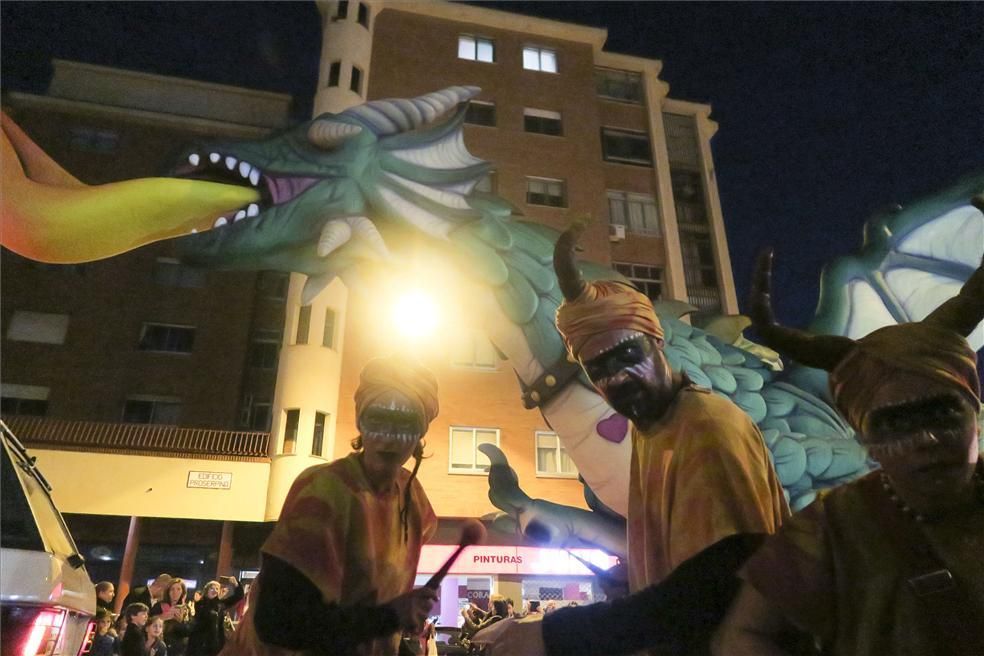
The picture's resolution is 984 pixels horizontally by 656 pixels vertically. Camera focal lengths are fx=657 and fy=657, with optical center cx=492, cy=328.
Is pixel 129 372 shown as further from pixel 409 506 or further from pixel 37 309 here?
pixel 409 506

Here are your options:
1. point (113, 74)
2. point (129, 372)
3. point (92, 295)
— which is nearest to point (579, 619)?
point (129, 372)

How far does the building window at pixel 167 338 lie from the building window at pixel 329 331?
6.27 meters

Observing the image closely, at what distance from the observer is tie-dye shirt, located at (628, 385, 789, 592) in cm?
146

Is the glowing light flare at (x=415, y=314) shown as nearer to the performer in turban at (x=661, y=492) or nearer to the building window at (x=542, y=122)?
the performer in turban at (x=661, y=492)

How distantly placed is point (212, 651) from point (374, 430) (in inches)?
154

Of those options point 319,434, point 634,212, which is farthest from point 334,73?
point 634,212

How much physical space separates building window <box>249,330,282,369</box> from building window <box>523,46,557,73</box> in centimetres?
1012

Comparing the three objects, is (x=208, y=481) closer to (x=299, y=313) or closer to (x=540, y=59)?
(x=299, y=313)

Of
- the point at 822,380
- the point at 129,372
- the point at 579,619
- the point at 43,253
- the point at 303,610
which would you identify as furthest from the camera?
the point at 129,372

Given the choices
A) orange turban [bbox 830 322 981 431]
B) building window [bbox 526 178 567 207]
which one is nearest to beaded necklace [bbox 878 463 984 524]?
orange turban [bbox 830 322 981 431]

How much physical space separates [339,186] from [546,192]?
11.8 m

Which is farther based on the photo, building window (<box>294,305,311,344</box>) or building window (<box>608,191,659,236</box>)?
building window (<box>608,191,659,236</box>)

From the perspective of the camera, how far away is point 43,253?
4535 millimetres

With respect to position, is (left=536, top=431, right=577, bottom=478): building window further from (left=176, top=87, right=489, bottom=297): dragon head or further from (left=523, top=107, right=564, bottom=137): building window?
(left=176, top=87, right=489, bottom=297): dragon head
